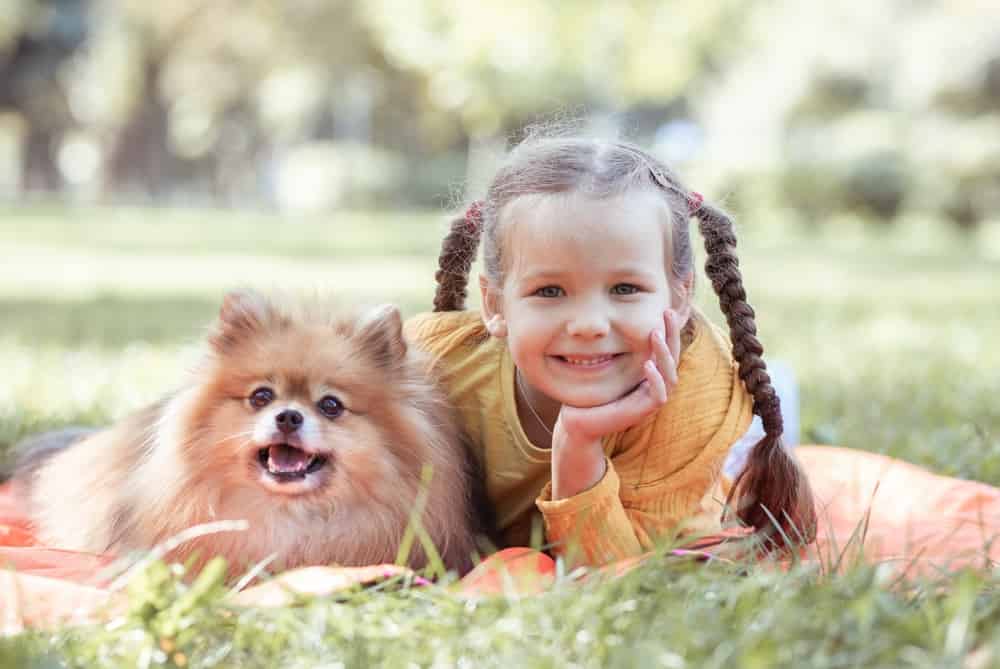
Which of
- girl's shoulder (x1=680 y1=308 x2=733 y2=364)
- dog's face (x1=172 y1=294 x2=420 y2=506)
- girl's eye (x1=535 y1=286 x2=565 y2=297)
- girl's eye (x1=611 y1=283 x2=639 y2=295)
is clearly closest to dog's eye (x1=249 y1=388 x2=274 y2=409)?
dog's face (x1=172 y1=294 x2=420 y2=506)

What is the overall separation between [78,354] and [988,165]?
19053 millimetres

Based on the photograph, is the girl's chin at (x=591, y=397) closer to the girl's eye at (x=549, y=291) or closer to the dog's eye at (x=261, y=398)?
the girl's eye at (x=549, y=291)

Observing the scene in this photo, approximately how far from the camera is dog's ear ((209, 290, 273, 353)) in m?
2.96

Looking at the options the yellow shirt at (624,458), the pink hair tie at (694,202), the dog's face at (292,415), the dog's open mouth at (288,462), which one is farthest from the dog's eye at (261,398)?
the pink hair tie at (694,202)

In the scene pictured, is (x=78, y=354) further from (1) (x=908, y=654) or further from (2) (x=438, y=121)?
(2) (x=438, y=121)

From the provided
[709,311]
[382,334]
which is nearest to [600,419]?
[382,334]

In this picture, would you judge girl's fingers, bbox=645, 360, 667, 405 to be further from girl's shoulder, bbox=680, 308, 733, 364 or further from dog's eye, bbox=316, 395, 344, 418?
dog's eye, bbox=316, 395, 344, 418

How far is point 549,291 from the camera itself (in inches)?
117

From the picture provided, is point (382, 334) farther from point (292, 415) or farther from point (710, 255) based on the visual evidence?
point (710, 255)

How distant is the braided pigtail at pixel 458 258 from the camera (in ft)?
11.6

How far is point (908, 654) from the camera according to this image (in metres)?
2.02

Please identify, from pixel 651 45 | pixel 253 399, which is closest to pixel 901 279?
pixel 253 399

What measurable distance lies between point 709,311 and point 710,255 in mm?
1635

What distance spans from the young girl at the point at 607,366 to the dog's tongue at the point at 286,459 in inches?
24.6
